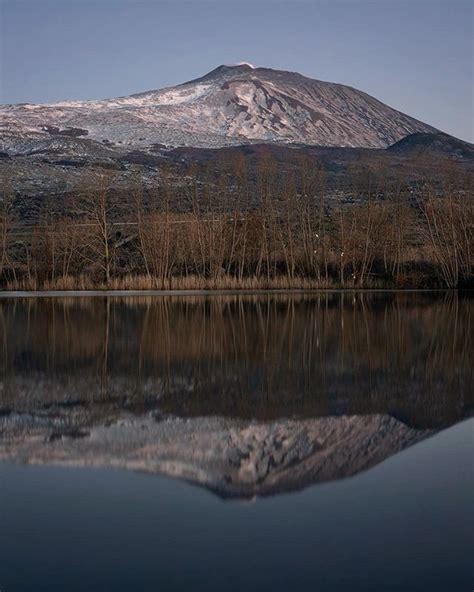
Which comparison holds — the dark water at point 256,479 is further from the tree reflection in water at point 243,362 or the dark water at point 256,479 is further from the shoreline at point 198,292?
the shoreline at point 198,292

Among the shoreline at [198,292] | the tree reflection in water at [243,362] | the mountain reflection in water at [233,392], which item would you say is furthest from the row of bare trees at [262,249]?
the mountain reflection in water at [233,392]

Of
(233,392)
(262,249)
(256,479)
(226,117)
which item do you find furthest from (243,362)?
(226,117)

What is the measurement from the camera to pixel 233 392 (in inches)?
386

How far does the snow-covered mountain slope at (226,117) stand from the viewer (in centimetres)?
9688

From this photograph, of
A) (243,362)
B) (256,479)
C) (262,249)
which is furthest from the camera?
(262,249)

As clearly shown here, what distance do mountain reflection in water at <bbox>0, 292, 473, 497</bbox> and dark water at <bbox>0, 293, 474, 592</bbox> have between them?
0.11 feet

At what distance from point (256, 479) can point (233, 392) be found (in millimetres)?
3723

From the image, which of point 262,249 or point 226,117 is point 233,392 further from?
point 226,117

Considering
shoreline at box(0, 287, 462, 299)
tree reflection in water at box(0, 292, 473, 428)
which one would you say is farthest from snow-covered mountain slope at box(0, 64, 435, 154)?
tree reflection in water at box(0, 292, 473, 428)

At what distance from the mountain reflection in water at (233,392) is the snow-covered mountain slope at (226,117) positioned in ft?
243

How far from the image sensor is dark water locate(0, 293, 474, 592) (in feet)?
14.9

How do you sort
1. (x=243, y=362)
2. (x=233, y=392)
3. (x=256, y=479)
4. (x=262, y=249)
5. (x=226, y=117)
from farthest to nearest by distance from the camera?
(x=226, y=117) → (x=262, y=249) → (x=243, y=362) → (x=233, y=392) → (x=256, y=479)

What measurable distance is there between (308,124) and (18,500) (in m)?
106

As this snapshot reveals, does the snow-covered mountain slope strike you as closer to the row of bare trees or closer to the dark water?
the row of bare trees
